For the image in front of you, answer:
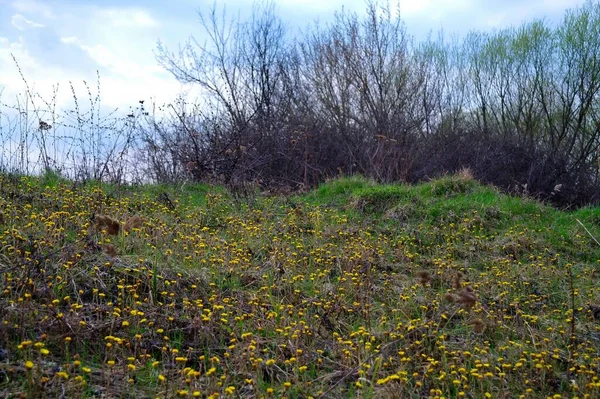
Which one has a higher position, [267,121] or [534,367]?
[267,121]

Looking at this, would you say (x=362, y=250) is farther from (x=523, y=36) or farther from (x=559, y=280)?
(x=523, y=36)

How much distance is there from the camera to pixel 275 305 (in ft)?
13.8

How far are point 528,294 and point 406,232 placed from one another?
210 centimetres

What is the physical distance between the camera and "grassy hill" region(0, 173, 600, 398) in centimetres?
314

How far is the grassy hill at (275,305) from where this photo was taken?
3.14 metres

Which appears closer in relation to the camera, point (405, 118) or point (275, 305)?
point (275, 305)

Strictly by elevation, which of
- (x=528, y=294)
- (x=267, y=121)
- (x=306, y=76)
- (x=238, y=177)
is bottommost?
(x=528, y=294)

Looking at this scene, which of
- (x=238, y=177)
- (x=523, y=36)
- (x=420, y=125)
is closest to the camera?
(x=238, y=177)

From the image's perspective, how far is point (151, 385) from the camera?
304cm

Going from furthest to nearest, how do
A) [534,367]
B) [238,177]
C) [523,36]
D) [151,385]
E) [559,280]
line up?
[523,36]
[238,177]
[559,280]
[534,367]
[151,385]

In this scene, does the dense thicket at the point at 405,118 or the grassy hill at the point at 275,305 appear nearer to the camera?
the grassy hill at the point at 275,305

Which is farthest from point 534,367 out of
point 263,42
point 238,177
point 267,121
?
point 263,42

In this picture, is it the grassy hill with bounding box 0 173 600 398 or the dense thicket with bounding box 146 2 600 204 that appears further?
the dense thicket with bounding box 146 2 600 204

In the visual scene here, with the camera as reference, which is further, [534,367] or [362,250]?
[362,250]
